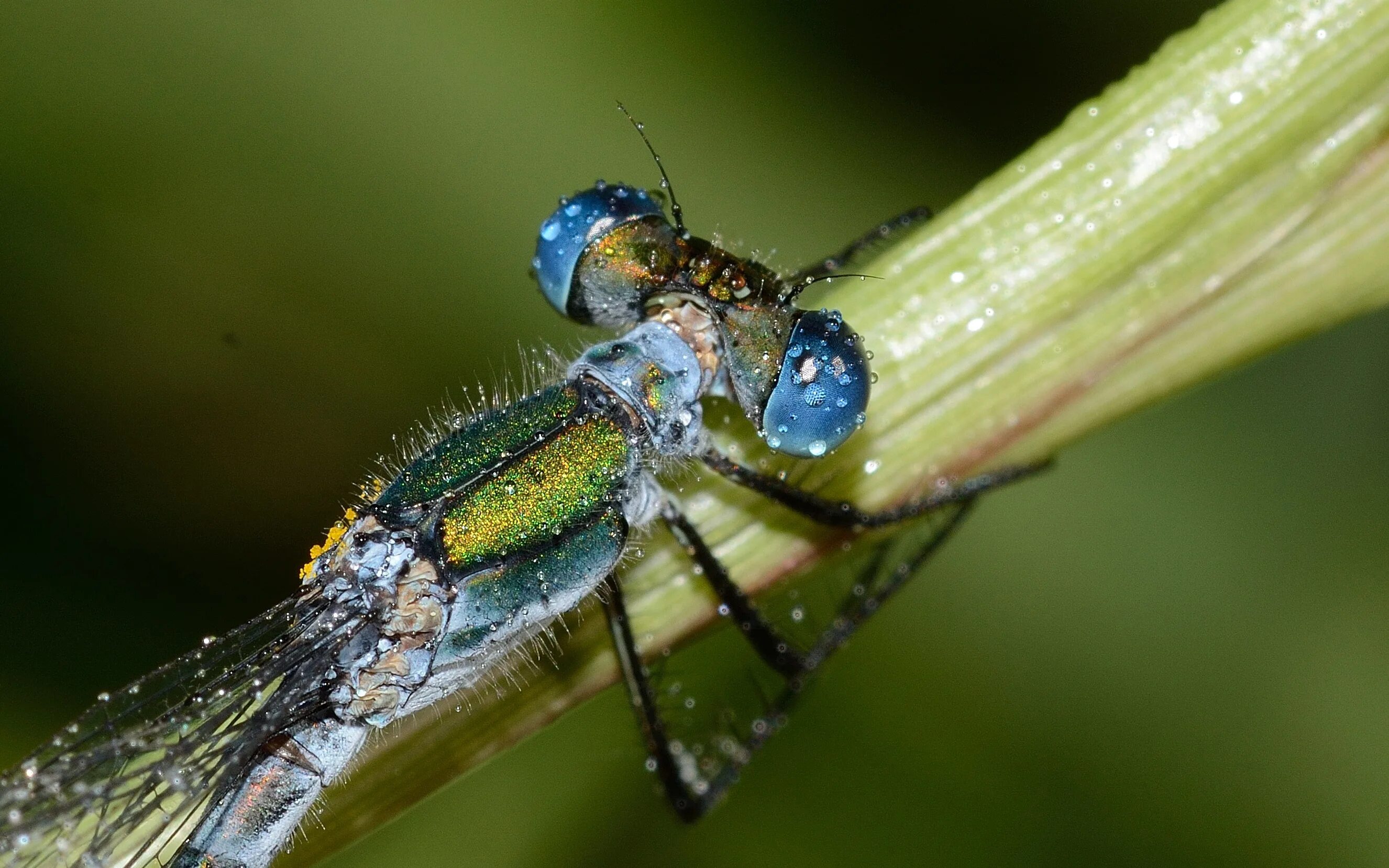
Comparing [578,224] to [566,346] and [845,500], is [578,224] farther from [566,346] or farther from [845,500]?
[845,500]

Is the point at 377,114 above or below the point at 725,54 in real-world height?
above

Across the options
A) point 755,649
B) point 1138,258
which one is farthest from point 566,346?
point 1138,258

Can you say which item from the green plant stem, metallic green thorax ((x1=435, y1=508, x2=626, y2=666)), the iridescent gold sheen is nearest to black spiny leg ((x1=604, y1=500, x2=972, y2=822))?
metallic green thorax ((x1=435, y1=508, x2=626, y2=666))

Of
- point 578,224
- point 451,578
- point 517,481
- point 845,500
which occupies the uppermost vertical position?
point 578,224

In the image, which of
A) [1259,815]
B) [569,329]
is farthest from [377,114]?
[1259,815]

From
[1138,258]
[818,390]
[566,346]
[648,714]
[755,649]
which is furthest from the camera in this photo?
[566,346]

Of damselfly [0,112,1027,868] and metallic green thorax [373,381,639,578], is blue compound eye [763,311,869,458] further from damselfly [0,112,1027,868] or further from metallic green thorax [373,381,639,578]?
metallic green thorax [373,381,639,578]

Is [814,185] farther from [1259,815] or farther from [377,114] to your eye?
[1259,815]
